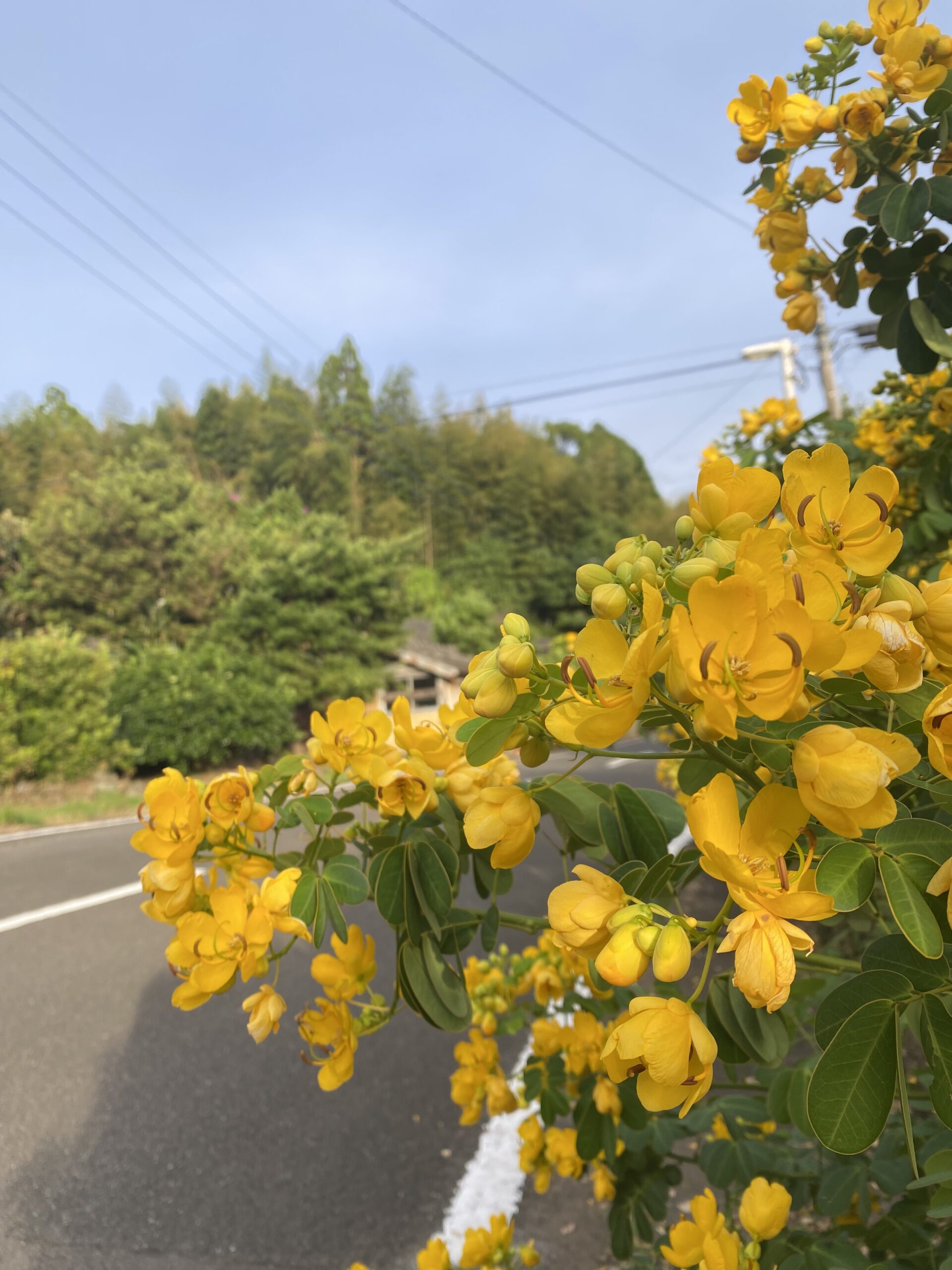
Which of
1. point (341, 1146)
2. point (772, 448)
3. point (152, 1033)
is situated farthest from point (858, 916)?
point (152, 1033)

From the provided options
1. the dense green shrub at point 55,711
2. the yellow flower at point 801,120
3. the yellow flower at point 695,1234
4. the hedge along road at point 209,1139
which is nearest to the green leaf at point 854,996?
the yellow flower at point 695,1234

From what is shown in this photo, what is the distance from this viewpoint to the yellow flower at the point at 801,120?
1.00 metres

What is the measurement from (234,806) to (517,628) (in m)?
0.40

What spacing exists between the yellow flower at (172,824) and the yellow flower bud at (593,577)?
435 mm

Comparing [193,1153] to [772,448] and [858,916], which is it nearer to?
[858,916]

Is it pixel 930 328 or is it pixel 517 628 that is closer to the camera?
pixel 517 628

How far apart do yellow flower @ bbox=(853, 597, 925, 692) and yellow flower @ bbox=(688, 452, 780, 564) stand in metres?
0.11

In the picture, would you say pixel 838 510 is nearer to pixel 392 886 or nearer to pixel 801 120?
pixel 392 886

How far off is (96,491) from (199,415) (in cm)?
1865

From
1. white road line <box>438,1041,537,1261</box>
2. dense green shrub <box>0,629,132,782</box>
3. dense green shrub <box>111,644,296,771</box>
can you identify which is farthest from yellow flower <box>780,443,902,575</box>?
dense green shrub <box>111,644,296,771</box>

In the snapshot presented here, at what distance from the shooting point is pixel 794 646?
1.21ft

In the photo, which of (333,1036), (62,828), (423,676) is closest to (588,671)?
(333,1036)

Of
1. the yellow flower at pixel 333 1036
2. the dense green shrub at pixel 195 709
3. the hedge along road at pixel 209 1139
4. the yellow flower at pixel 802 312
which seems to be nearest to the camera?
the yellow flower at pixel 333 1036

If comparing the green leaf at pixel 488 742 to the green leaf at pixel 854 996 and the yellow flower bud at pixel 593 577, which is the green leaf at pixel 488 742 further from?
the green leaf at pixel 854 996
